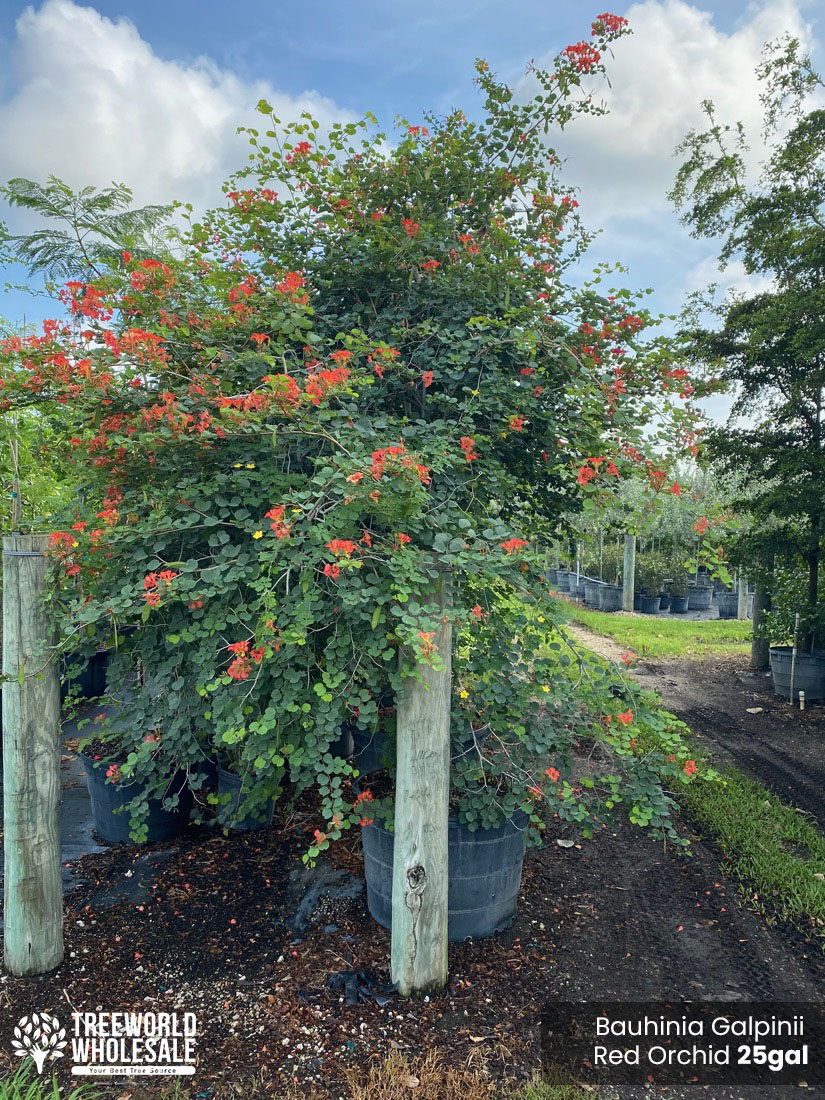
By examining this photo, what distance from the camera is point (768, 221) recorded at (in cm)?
641

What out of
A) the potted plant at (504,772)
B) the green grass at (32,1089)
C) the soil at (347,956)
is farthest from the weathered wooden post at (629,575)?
the green grass at (32,1089)

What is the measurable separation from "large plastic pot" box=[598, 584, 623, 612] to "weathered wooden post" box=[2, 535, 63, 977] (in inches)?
501

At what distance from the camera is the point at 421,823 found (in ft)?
7.14

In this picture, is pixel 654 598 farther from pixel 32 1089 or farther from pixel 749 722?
pixel 32 1089

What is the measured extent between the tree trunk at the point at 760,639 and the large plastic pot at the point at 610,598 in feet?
20.2

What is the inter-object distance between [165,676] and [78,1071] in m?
1.16

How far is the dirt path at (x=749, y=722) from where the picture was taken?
4.47m

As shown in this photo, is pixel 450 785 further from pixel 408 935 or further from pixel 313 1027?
pixel 313 1027

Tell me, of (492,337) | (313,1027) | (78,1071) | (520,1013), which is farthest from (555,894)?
(492,337)

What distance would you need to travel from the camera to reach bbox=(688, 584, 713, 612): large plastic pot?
591 inches

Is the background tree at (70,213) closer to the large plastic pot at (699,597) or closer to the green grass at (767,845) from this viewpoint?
the green grass at (767,845)

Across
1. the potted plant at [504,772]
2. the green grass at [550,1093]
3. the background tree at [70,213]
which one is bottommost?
the green grass at [550,1093]

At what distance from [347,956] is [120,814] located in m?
1.50

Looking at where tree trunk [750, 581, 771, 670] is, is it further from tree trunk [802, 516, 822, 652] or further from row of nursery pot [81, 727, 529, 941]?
row of nursery pot [81, 727, 529, 941]
